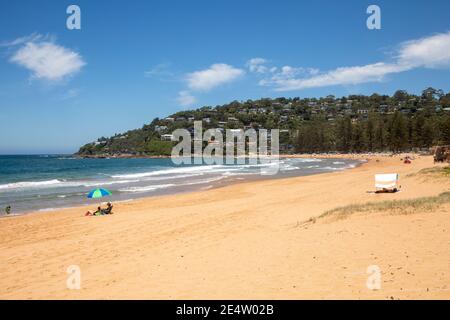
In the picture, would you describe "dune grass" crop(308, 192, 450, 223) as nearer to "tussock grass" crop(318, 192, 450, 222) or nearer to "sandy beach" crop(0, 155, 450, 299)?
"tussock grass" crop(318, 192, 450, 222)

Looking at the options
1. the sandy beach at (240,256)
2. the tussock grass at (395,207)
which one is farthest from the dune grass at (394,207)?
the sandy beach at (240,256)

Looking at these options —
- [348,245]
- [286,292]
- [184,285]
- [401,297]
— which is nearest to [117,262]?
[184,285]

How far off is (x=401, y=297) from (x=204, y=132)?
633 ft

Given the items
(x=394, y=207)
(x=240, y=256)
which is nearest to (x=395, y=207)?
(x=394, y=207)

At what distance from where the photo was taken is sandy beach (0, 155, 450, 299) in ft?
19.5

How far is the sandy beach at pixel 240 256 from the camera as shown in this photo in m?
5.95

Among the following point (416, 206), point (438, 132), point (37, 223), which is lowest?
point (37, 223)

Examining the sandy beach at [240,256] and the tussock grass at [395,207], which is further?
the tussock grass at [395,207]

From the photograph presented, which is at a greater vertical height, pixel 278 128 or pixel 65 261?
pixel 278 128

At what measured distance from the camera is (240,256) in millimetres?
8070

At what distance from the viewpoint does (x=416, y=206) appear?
10.9 metres

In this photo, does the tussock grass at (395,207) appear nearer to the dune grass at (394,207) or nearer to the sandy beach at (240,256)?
the dune grass at (394,207)
